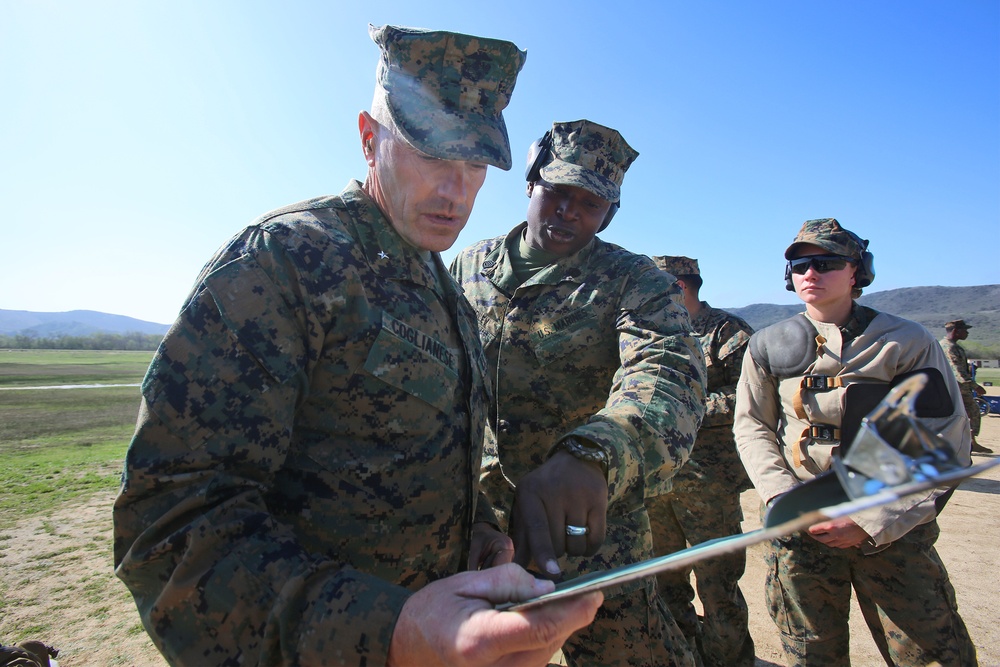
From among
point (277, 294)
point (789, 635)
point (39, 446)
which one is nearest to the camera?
point (277, 294)

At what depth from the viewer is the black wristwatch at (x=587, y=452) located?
1669mm

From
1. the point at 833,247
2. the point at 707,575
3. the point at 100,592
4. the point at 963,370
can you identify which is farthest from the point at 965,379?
the point at 100,592

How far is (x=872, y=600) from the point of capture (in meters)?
3.47

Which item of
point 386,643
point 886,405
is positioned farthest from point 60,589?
point 886,405

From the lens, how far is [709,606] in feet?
15.7

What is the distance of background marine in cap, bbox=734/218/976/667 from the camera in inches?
126

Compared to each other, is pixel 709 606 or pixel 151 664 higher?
pixel 709 606

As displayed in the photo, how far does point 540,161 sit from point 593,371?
1.21m

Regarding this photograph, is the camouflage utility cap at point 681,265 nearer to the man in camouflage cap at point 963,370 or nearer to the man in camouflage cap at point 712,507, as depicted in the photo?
the man in camouflage cap at point 712,507

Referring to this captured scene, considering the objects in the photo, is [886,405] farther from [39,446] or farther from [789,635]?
[39,446]

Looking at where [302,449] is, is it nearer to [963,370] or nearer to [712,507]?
[712,507]

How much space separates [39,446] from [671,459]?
1320 cm

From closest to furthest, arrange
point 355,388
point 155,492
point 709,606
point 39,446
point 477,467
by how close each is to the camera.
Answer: point 155,492 < point 355,388 < point 477,467 < point 709,606 < point 39,446

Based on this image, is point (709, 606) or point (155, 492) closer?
point (155, 492)
